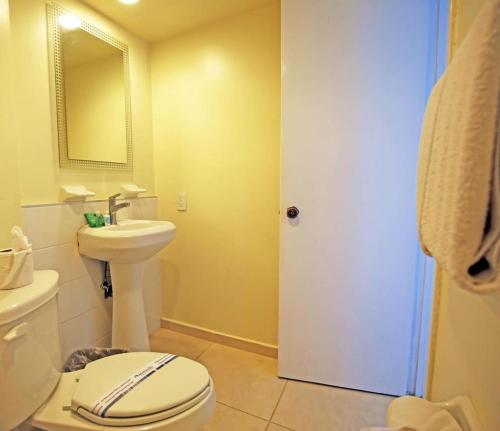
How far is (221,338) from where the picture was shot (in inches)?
74.9

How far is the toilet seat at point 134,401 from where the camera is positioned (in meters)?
0.81

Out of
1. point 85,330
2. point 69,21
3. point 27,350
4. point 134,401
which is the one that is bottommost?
point 85,330

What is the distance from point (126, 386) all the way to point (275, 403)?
0.83 metres

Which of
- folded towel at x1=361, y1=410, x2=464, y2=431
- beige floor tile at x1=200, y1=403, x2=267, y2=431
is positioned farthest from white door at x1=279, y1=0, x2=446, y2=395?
folded towel at x1=361, y1=410, x2=464, y2=431

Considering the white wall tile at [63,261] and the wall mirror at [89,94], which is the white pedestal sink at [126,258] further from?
the wall mirror at [89,94]

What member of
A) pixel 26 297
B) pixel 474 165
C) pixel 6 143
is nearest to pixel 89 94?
pixel 6 143

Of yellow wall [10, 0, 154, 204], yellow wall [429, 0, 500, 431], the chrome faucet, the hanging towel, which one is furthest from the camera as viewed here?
the chrome faucet

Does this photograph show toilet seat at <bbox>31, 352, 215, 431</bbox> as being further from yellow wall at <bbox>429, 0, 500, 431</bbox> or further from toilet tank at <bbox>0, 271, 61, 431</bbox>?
yellow wall at <bbox>429, 0, 500, 431</bbox>

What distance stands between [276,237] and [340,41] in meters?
1.08

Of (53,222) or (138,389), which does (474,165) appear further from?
(53,222)

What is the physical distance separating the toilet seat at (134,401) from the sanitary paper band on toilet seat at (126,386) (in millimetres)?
13

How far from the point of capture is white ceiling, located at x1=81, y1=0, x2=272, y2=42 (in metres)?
1.50

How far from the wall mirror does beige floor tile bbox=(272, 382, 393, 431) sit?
1.66m

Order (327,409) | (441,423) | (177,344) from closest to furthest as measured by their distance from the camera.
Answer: (441,423)
(327,409)
(177,344)
